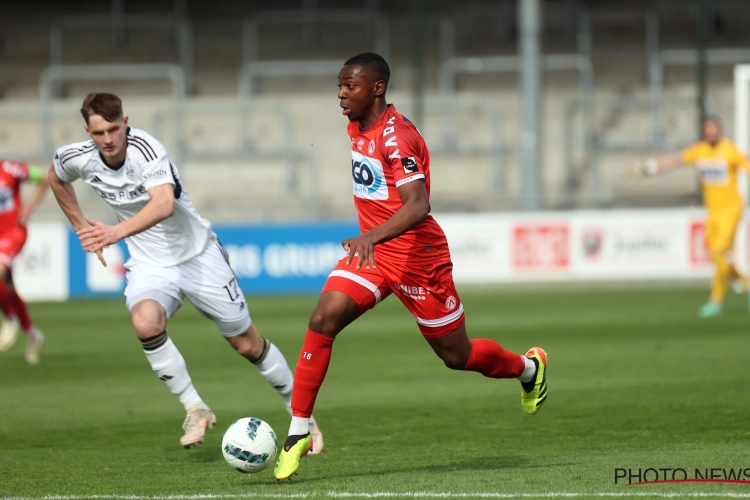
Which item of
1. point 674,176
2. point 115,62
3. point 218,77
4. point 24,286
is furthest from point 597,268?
point 115,62

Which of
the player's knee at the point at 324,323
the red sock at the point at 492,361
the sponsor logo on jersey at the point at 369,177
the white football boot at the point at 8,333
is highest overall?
the sponsor logo on jersey at the point at 369,177

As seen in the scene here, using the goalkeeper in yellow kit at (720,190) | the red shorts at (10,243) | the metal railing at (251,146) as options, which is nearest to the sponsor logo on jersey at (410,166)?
the red shorts at (10,243)

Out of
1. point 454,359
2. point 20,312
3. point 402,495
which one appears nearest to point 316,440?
point 454,359

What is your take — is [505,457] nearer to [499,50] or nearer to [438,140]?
[438,140]

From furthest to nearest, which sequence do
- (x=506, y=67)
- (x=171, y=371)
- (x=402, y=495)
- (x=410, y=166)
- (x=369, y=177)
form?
(x=506, y=67), (x=171, y=371), (x=369, y=177), (x=410, y=166), (x=402, y=495)

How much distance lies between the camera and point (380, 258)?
5898 mm

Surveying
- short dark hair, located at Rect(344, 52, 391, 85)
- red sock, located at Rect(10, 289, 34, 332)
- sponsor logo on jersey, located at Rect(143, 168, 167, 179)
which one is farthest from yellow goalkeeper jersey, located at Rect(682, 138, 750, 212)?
sponsor logo on jersey, located at Rect(143, 168, 167, 179)

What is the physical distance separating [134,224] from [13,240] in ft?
20.1

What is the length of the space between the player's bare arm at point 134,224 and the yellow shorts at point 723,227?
33.9 ft

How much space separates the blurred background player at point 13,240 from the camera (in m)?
11.3

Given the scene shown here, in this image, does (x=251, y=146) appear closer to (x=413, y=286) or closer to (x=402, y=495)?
(x=413, y=286)

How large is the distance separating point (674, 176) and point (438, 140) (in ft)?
18.0

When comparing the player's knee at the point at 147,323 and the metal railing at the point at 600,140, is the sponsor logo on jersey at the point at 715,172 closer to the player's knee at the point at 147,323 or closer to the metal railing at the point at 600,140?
the metal railing at the point at 600,140

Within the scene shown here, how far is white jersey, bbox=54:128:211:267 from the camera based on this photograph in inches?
253
